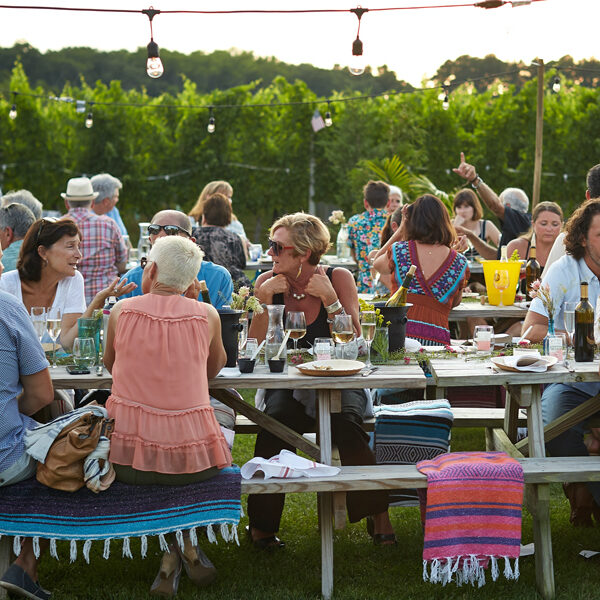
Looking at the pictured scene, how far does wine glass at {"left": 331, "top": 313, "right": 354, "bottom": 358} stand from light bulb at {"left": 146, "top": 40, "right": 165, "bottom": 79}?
291cm

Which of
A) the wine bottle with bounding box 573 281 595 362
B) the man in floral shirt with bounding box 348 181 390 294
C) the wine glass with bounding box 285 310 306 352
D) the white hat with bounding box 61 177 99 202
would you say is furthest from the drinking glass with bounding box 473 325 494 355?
the man in floral shirt with bounding box 348 181 390 294

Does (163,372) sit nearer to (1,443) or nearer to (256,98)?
(1,443)

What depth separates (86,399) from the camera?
4078 millimetres

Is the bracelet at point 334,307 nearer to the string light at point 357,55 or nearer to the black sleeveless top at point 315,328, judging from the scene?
the black sleeveless top at point 315,328

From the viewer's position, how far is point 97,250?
6430mm

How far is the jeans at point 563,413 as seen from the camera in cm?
373

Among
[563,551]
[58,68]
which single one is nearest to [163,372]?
[563,551]

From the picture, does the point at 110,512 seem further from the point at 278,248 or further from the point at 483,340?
the point at 483,340

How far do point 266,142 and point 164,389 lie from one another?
666 inches

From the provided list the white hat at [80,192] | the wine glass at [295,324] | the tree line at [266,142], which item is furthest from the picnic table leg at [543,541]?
the tree line at [266,142]

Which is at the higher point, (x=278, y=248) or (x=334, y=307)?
(x=278, y=248)

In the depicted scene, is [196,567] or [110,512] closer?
[110,512]

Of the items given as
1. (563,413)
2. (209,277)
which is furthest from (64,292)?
(563,413)

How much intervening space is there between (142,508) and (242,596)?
0.54 metres
